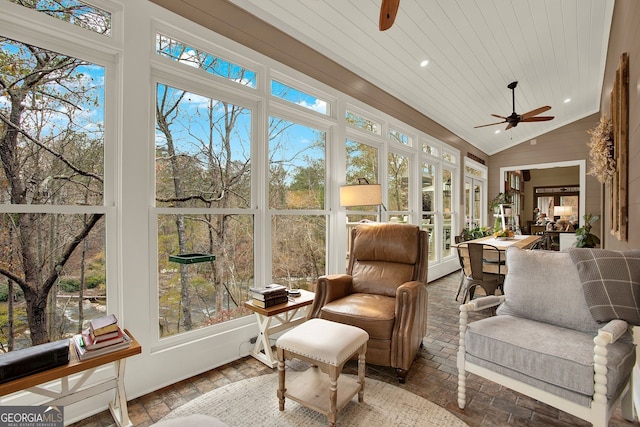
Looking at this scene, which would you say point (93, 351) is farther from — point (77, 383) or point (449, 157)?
point (449, 157)

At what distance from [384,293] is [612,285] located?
1.54 meters

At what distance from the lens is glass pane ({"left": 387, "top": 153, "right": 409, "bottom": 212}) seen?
Result: 16.6 feet

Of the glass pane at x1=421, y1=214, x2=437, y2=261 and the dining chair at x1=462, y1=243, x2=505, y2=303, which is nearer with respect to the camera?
the dining chair at x1=462, y1=243, x2=505, y2=303

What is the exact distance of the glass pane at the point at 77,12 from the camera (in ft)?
6.10

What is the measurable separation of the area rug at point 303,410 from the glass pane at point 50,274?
93cm

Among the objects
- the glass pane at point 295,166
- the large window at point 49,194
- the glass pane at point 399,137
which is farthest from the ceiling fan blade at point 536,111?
the large window at point 49,194

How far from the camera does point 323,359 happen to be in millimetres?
1743

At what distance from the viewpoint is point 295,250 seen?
3426 millimetres

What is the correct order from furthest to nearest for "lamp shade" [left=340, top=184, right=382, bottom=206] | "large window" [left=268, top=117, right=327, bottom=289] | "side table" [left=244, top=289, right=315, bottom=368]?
"lamp shade" [left=340, top=184, right=382, bottom=206] < "large window" [left=268, top=117, right=327, bottom=289] < "side table" [left=244, top=289, right=315, bottom=368]

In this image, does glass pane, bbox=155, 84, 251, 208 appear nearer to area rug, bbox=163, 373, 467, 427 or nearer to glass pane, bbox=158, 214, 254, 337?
glass pane, bbox=158, 214, 254, 337

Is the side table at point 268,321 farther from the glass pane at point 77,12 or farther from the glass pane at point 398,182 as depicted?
the glass pane at point 398,182

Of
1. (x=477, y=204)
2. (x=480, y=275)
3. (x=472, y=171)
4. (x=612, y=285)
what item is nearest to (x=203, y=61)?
(x=612, y=285)

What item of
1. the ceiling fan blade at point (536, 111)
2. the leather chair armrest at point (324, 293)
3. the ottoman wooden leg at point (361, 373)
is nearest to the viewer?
the ottoman wooden leg at point (361, 373)

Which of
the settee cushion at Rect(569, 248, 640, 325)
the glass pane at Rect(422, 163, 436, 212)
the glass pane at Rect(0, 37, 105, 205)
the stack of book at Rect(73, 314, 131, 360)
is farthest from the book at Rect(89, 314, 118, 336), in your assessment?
the glass pane at Rect(422, 163, 436, 212)
